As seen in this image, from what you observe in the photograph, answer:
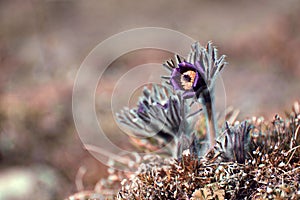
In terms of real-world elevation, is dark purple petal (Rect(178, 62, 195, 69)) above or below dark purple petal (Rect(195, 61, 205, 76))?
above

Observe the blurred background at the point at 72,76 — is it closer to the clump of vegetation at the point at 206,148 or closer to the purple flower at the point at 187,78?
the clump of vegetation at the point at 206,148

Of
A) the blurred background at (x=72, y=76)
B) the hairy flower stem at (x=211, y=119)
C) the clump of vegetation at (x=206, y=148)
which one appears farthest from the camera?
the blurred background at (x=72, y=76)

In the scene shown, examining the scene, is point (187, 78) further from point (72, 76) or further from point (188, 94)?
point (72, 76)

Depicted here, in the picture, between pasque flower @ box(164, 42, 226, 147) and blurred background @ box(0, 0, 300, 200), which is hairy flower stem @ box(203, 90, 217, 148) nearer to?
pasque flower @ box(164, 42, 226, 147)

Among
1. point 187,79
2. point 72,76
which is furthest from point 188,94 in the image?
point 72,76

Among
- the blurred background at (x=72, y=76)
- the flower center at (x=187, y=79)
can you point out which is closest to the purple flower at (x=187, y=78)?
the flower center at (x=187, y=79)

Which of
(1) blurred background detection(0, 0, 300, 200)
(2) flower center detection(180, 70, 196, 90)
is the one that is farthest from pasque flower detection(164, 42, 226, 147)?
(1) blurred background detection(0, 0, 300, 200)

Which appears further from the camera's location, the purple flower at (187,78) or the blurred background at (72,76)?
the blurred background at (72,76)
